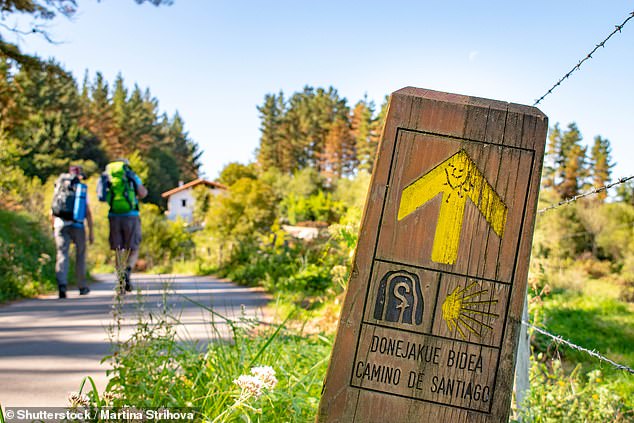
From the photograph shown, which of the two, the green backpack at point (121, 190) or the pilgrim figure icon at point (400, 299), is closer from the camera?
the pilgrim figure icon at point (400, 299)

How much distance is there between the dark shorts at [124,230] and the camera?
8188 mm

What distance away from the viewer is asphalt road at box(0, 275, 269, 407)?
11.6ft

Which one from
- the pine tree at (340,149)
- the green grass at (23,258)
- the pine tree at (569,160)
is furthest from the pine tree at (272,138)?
the green grass at (23,258)

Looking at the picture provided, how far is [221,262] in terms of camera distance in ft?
56.0

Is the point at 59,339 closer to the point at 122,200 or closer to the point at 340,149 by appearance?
the point at 122,200

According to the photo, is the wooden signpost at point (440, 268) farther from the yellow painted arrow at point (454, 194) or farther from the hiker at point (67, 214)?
the hiker at point (67, 214)

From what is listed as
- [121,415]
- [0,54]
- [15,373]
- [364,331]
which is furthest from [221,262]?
[364,331]

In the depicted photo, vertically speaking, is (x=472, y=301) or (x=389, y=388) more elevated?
(x=472, y=301)

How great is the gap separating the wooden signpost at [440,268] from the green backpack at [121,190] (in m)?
6.86

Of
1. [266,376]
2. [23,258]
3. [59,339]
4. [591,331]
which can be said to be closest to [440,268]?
[266,376]

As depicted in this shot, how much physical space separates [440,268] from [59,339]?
4.42 metres

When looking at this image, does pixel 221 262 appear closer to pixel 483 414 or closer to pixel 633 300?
pixel 633 300

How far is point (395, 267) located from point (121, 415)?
1.63m

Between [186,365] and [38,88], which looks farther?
[38,88]
